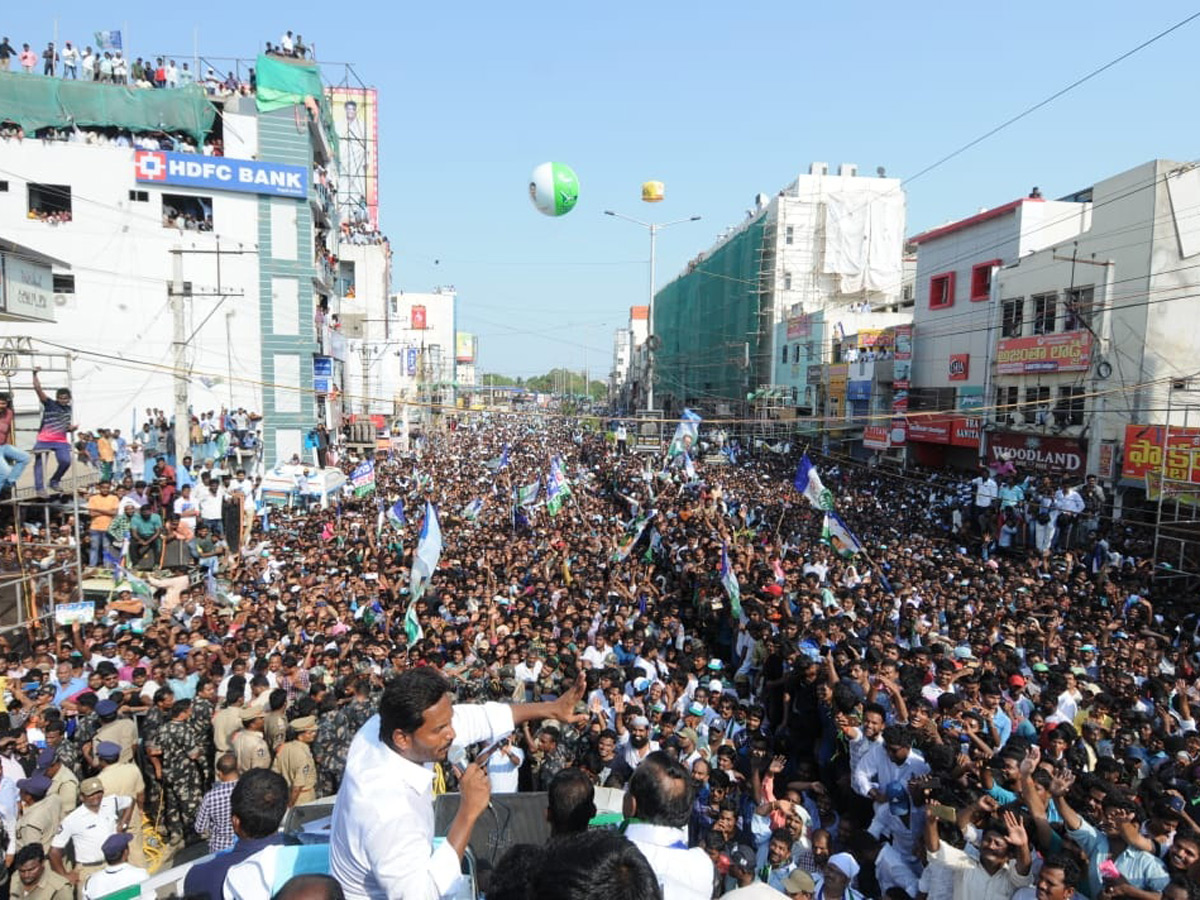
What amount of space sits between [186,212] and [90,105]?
4.20m

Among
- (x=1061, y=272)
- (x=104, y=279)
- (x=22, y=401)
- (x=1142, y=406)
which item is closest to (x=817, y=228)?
(x=1061, y=272)

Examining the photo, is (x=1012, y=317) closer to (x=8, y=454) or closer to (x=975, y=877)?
(x=975, y=877)

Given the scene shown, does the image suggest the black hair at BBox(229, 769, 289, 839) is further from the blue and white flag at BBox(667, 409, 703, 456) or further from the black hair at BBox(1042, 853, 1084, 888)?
the blue and white flag at BBox(667, 409, 703, 456)

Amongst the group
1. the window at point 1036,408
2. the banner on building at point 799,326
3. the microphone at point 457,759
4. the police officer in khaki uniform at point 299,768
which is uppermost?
the banner on building at point 799,326

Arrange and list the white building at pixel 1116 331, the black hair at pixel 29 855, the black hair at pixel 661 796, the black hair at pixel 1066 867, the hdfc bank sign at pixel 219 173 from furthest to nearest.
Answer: the hdfc bank sign at pixel 219 173 < the white building at pixel 1116 331 < the black hair at pixel 29 855 < the black hair at pixel 1066 867 < the black hair at pixel 661 796

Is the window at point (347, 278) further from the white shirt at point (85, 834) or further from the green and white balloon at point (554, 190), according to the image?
the white shirt at point (85, 834)

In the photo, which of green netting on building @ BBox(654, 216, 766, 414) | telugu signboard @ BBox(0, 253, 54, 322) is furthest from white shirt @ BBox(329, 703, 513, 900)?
green netting on building @ BBox(654, 216, 766, 414)

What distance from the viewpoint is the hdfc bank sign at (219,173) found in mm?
26016

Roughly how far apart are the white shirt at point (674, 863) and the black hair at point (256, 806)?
1.37 m

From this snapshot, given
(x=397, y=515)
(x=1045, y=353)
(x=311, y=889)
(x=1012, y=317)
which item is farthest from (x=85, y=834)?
(x=1012, y=317)

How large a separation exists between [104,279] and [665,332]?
171 feet

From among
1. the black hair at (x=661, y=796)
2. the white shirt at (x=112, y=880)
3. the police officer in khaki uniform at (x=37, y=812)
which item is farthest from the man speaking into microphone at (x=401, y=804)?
the police officer in khaki uniform at (x=37, y=812)

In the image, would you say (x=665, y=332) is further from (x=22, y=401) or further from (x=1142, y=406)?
(x=22, y=401)

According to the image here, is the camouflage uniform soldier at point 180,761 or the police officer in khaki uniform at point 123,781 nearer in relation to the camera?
the police officer in khaki uniform at point 123,781
